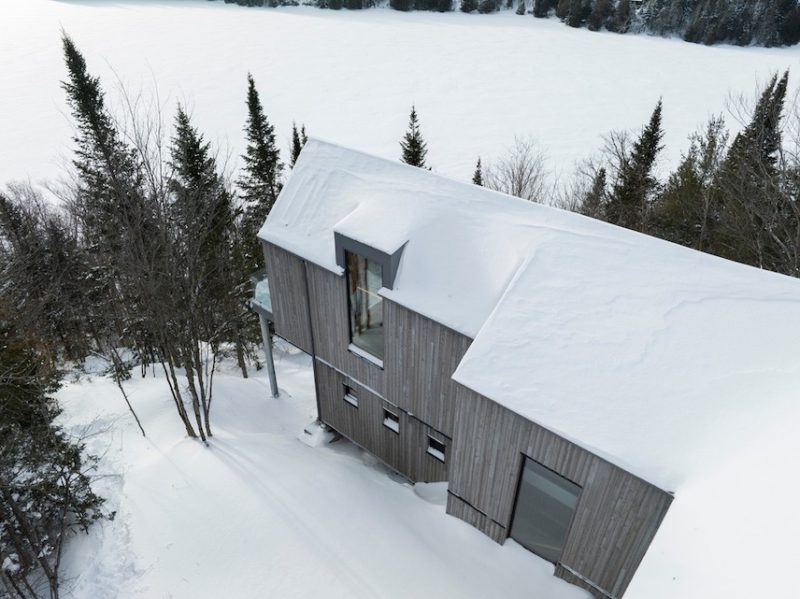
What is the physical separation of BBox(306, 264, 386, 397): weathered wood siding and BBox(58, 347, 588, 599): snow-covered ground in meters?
2.66

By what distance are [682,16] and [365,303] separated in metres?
87.2

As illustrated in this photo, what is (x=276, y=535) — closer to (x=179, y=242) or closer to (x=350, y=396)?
(x=350, y=396)

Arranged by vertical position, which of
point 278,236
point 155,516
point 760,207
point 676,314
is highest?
point 676,314

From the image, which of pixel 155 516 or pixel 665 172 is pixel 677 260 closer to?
pixel 155 516

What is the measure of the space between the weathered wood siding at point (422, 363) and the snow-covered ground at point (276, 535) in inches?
91.3

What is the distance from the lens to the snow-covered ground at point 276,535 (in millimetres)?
10758

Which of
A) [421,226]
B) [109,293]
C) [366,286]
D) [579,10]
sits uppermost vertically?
[579,10]

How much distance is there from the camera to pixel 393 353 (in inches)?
507

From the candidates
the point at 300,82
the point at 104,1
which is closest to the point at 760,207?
the point at 300,82

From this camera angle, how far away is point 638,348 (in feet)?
29.2

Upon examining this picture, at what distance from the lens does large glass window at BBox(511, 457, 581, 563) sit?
9.52m

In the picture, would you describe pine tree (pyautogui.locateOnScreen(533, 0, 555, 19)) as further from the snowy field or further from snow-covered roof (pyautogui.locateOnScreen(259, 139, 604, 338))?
snow-covered roof (pyautogui.locateOnScreen(259, 139, 604, 338))

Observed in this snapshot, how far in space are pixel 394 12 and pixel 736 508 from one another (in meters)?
105

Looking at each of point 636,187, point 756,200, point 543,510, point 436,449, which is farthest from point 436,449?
point 636,187
